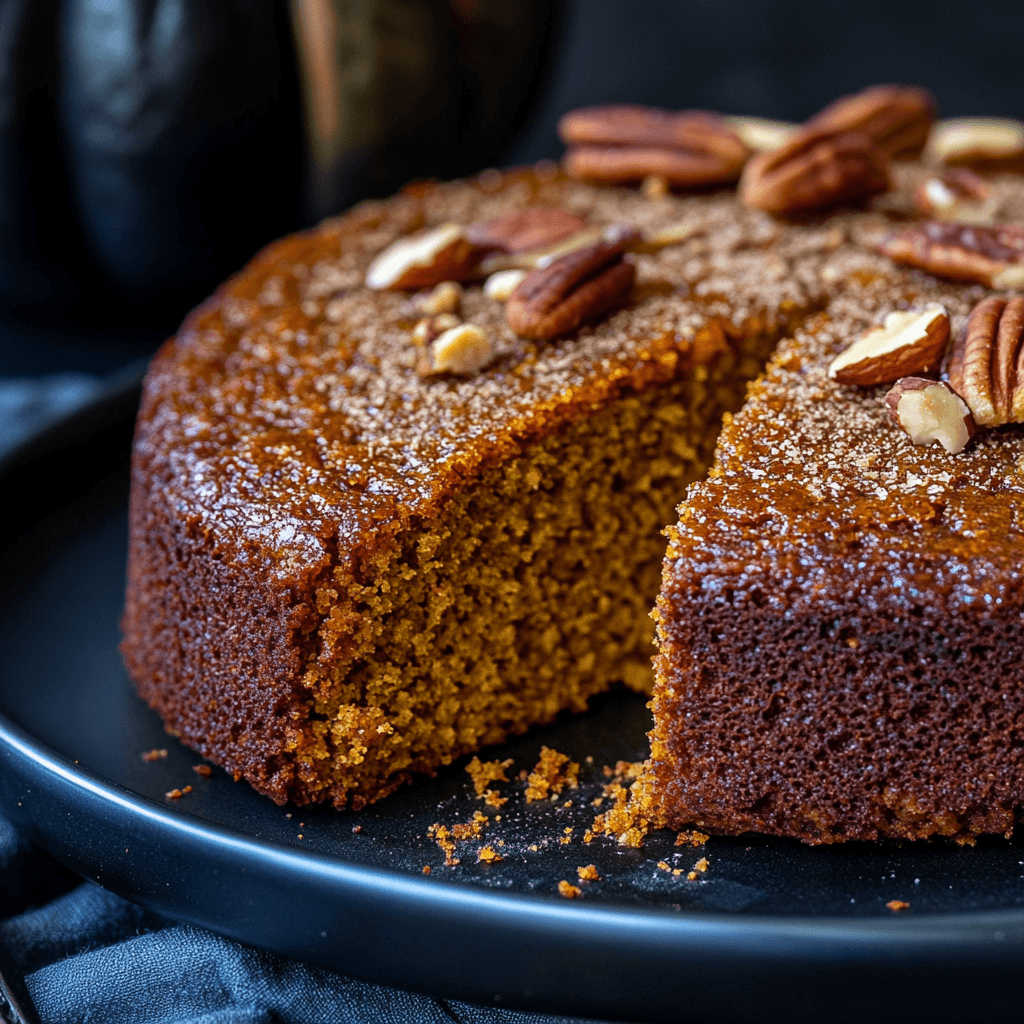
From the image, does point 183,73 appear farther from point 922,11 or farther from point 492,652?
point 922,11

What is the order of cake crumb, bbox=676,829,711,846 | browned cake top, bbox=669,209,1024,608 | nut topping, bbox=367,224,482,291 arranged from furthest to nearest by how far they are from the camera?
1. nut topping, bbox=367,224,482,291
2. cake crumb, bbox=676,829,711,846
3. browned cake top, bbox=669,209,1024,608

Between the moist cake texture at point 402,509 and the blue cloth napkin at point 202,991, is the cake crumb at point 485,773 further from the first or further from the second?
the blue cloth napkin at point 202,991

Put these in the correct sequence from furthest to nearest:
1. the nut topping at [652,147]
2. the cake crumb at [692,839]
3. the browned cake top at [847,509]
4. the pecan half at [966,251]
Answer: the nut topping at [652,147]
the pecan half at [966,251]
the cake crumb at [692,839]
the browned cake top at [847,509]

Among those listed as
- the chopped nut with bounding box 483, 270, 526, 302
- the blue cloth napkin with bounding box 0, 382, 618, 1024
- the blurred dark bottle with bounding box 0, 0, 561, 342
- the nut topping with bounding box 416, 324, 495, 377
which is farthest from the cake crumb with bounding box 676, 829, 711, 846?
the blurred dark bottle with bounding box 0, 0, 561, 342

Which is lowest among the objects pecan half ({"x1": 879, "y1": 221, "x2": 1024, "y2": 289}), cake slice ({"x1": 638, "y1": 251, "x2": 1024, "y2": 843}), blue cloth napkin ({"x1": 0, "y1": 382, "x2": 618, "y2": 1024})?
blue cloth napkin ({"x1": 0, "y1": 382, "x2": 618, "y2": 1024})

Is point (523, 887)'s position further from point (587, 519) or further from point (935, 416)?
point (935, 416)

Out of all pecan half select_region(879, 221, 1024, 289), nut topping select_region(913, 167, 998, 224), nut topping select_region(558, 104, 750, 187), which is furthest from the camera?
nut topping select_region(558, 104, 750, 187)

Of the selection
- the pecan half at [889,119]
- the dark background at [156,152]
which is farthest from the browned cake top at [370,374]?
the dark background at [156,152]

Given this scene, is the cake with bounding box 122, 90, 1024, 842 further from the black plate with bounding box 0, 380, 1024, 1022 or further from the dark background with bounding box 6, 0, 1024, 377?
the dark background with bounding box 6, 0, 1024, 377
